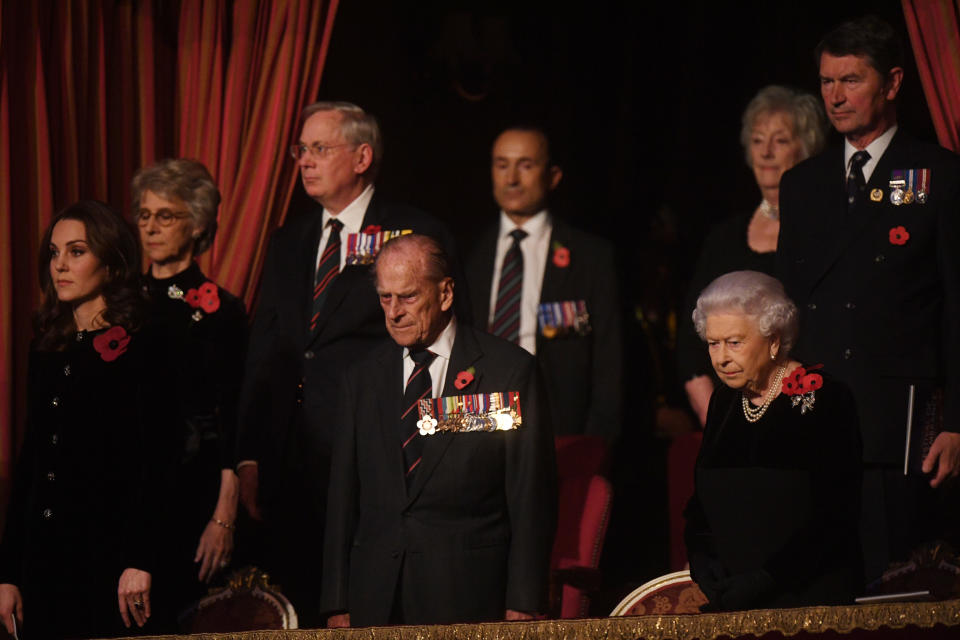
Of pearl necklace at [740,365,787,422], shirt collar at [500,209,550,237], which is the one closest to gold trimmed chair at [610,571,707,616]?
pearl necklace at [740,365,787,422]

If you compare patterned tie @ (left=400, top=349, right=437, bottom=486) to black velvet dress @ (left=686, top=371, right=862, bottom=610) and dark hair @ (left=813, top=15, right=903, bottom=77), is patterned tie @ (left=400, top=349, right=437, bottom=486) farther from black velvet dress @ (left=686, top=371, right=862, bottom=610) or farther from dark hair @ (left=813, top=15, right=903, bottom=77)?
dark hair @ (left=813, top=15, right=903, bottom=77)

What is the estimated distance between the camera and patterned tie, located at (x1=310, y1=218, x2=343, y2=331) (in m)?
4.60

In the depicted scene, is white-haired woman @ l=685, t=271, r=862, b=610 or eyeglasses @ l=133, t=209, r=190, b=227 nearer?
white-haired woman @ l=685, t=271, r=862, b=610

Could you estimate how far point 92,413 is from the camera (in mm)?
4215

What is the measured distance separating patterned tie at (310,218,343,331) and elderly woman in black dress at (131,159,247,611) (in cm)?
30

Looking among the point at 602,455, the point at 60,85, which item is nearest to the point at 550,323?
the point at 602,455

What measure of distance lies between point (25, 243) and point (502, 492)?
194cm

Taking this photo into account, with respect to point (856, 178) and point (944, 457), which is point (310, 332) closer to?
point (856, 178)

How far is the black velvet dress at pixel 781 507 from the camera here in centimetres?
400

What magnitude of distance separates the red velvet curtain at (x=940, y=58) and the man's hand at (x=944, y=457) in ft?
3.31

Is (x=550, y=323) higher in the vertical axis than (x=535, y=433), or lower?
higher

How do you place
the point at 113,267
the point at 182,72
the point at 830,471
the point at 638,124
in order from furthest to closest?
the point at 638,124 < the point at 182,72 < the point at 113,267 < the point at 830,471

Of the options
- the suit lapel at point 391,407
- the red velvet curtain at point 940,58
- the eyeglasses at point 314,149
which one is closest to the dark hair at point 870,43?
the red velvet curtain at point 940,58

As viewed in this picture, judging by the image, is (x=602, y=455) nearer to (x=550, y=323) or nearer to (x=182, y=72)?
(x=550, y=323)
